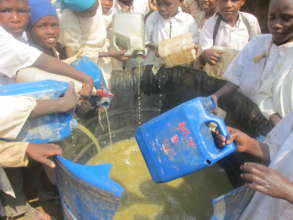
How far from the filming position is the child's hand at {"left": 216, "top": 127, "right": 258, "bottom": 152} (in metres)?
1.15

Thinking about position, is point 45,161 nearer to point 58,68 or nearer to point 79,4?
point 58,68

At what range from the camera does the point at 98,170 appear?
135 centimetres

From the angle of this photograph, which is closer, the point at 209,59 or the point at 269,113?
the point at 269,113

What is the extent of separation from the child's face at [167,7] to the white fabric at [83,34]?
1.94 ft

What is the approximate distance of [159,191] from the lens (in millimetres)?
2174

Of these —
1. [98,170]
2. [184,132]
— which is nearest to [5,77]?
[98,170]

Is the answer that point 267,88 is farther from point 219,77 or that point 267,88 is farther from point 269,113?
point 219,77

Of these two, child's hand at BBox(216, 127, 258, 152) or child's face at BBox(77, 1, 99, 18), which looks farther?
child's face at BBox(77, 1, 99, 18)

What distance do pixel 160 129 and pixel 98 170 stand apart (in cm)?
38

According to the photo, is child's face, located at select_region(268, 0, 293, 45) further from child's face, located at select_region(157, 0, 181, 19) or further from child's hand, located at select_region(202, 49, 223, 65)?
child's face, located at select_region(157, 0, 181, 19)

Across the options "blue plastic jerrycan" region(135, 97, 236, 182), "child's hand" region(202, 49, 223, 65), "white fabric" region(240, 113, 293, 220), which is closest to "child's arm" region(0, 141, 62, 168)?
"blue plastic jerrycan" region(135, 97, 236, 182)

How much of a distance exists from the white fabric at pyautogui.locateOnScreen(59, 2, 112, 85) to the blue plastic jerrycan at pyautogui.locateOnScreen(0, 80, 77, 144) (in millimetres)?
992

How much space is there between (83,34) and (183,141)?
176 cm

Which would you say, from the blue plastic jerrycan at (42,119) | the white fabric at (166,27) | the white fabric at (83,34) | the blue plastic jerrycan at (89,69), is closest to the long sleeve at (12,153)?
the blue plastic jerrycan at (42,119)
